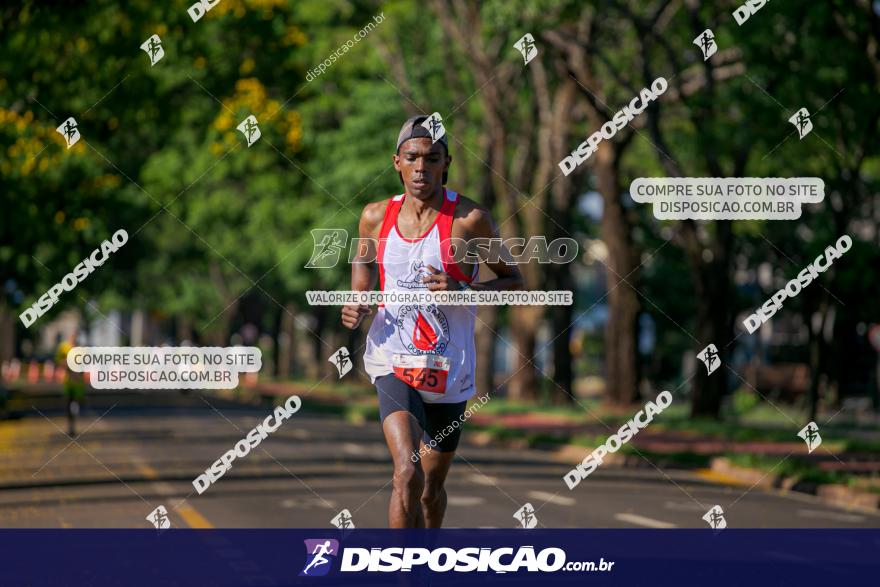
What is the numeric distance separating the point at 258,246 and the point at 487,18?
88.8 ft

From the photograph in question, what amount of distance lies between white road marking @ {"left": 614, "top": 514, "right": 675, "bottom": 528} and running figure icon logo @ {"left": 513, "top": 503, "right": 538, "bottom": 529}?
78cm

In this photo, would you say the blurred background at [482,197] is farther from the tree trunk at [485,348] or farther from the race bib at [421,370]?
the race bib at [421,370]

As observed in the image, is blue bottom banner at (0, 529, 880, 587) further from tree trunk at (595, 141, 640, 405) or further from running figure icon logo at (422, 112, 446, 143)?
tree trunk at (595, 141, 640, 405)

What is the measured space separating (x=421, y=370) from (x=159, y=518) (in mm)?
6225

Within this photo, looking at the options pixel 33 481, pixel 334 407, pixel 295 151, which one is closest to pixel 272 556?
pixel 33 481

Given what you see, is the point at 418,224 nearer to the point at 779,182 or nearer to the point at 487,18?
the point at 779,182

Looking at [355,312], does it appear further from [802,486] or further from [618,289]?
[618,289]

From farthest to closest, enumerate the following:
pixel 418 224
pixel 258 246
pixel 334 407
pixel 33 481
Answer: pixel 258 246 → pixel 334 407 → pixel 33 481 → pixel 418 224

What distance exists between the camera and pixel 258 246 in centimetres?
5169

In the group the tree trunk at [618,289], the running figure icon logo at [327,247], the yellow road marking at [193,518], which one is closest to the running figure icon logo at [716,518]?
the yellow road marking at [193,518]

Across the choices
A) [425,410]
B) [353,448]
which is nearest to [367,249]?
[425,410]

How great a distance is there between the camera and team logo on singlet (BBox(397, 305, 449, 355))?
25.0 ft

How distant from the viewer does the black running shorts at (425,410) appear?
7.57m

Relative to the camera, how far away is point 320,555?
880cm
